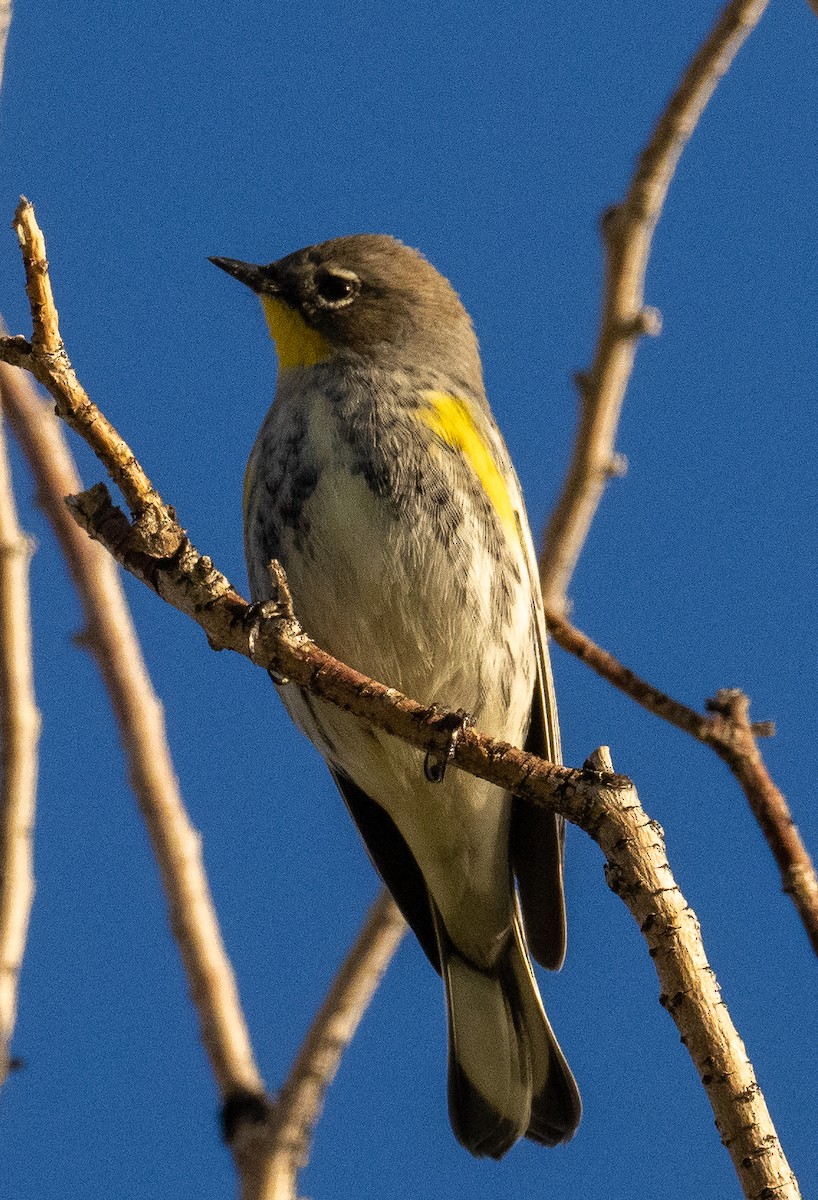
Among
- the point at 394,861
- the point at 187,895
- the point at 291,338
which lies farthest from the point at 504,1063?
the point at 291,338

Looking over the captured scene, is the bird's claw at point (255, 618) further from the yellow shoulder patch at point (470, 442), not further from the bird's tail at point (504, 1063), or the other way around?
the bird's tail at point (504, 1063)

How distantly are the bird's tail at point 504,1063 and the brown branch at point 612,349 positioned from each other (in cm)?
142

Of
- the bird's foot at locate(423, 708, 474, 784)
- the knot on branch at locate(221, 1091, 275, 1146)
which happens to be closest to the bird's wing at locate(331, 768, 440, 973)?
the knot on branch at locate(221, 1091, 275, 1146)

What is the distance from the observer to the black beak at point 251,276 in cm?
589

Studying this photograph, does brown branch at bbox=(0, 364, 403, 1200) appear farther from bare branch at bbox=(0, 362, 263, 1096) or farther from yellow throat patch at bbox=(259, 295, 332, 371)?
yellow throat patch at bbox=(259, 295, 332, 371)

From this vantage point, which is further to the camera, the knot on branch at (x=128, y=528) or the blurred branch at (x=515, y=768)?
the knot on branch at (x=128, y=528)

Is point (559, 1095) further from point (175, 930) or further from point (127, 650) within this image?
point (127, 650)

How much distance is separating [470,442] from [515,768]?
2.06 metres

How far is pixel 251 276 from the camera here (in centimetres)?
589

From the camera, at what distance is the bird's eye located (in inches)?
231

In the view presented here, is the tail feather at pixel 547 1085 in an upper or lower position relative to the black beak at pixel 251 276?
lower

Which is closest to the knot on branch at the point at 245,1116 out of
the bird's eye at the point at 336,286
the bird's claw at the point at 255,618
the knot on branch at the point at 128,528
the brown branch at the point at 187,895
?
the brown branch at the point at 187,895

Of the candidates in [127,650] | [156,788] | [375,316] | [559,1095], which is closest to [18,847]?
[156,788]

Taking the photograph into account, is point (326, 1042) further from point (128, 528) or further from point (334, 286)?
point (334, 286)
